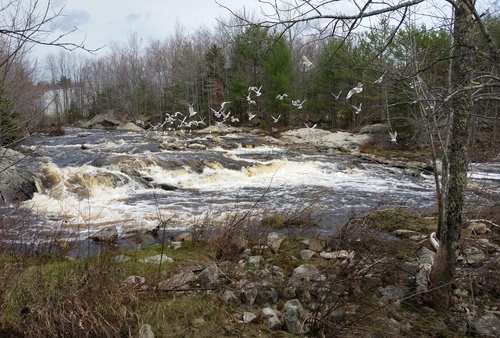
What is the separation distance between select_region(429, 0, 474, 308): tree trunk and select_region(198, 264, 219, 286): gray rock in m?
2.08

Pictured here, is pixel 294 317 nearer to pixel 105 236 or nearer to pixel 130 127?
pixel 105 236

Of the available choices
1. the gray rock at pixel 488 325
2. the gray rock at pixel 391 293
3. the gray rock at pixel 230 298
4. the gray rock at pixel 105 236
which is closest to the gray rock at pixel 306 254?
the gray rock at pixel 391 293

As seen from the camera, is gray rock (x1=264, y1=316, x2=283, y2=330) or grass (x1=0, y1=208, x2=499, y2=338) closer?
grass (x1=0, y1=208, x2=499, y2=338)

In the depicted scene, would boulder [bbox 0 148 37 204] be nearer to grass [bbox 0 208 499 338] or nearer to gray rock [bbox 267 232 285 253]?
grass [bbox 0 208 499 338]

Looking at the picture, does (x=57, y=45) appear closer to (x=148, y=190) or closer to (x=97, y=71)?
(x=148, y=190)

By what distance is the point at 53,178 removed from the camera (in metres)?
11.8

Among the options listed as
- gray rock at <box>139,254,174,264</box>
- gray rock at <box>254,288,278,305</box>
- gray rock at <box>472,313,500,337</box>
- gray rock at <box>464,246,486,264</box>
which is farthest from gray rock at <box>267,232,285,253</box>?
gray rock at <box>472,313,500,337</box>

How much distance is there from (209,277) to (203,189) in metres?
8.86

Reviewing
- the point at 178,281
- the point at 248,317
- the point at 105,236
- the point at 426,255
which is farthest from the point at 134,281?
the point at 426,255

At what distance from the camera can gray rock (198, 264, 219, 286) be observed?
3806mm

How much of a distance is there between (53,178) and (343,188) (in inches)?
373

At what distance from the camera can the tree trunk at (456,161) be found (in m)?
2.96

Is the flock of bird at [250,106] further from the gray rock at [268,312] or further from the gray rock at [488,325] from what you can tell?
the gray rock at [268,312]

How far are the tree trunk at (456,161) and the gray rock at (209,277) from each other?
208 centimetres
